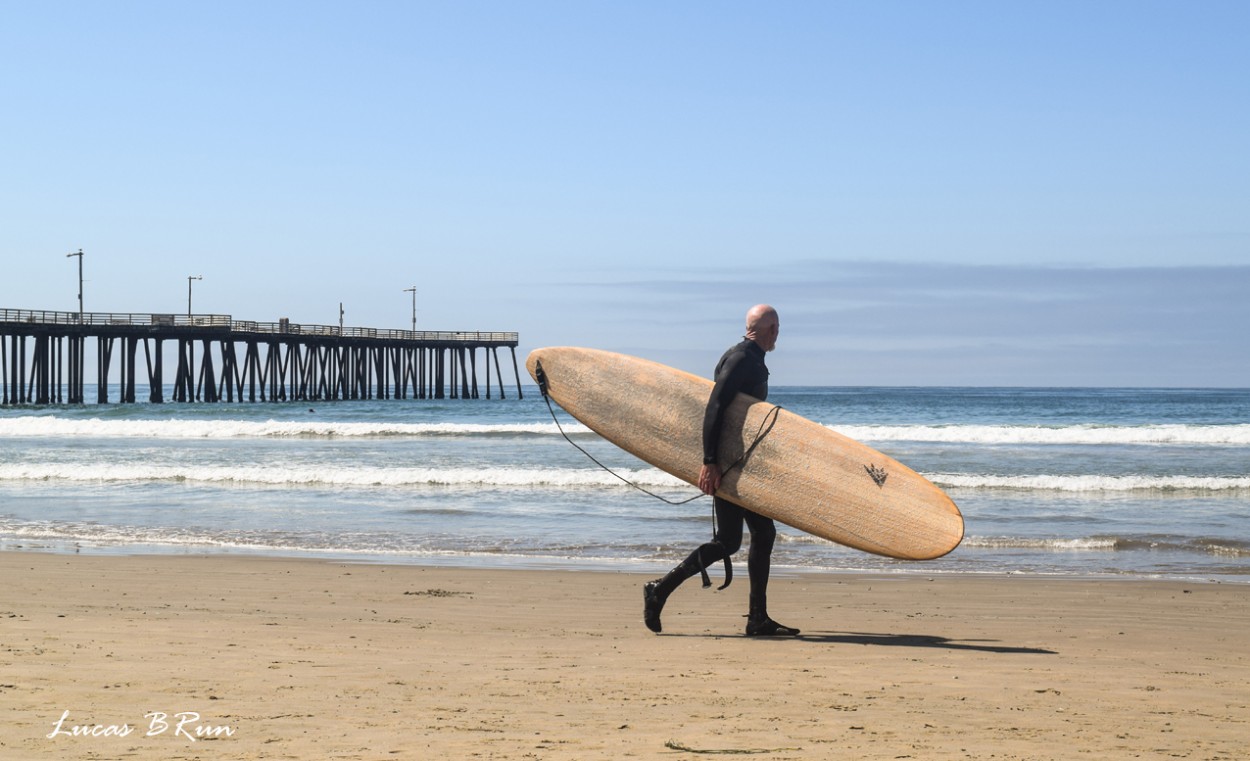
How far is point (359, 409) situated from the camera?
44031 mm

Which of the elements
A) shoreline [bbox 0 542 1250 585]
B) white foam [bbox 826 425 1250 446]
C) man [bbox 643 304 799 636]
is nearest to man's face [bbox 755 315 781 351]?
man [bbox 643 304 799 636]

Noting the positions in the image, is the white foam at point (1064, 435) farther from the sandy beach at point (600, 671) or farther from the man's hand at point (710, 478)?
the man's hand at point (710, 478)

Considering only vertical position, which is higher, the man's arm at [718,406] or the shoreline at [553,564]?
the man's arm at [718,406]

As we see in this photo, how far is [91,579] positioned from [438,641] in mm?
3249

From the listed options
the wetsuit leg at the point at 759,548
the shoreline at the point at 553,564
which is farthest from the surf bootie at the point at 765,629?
the shoreline at the point at 553,564

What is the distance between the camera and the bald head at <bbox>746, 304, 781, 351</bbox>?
A: 17.4 ft

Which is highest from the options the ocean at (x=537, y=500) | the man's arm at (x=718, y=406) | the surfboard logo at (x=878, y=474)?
the man's arm at (x=718, y=406)

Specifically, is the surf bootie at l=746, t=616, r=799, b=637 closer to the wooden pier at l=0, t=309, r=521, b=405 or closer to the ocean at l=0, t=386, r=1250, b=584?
the ocean at l=0, t=386, r=1250, b=584

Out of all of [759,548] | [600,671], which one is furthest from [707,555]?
[600,671]

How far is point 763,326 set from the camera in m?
5.32

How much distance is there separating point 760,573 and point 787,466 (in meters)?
0.60

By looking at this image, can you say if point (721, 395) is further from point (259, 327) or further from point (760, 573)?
point (259, 327)

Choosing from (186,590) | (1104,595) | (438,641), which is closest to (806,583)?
(1104,595)

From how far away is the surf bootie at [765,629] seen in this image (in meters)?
5.46
